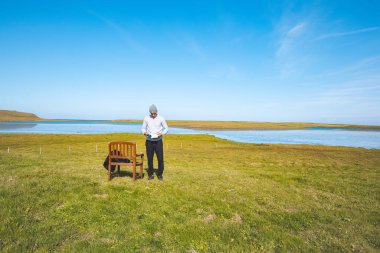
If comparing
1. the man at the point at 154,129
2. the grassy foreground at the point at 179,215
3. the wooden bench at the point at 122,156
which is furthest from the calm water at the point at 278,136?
the wooden bench at the point at 122,156

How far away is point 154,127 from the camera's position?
9406 millimetres

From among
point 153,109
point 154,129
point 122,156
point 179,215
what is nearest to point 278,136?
point 154,129

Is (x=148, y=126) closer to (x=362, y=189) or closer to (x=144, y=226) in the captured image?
(x=144, y=226)

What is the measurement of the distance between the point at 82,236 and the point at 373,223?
825cm

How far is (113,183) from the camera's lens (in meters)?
9.21

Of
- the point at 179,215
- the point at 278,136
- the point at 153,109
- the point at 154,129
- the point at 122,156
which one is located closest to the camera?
the point at 179,215

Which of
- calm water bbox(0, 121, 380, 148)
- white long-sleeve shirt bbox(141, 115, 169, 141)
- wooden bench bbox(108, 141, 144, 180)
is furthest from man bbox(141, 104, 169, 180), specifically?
calm water bbox(0, 121, 380, 148)

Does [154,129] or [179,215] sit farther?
[154,129]

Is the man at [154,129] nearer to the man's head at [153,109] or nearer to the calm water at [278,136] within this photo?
the man's head at [153,109]

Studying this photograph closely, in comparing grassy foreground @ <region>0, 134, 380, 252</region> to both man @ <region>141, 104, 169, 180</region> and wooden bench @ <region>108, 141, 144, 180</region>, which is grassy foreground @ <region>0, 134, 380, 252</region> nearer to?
wooden bench @ <region>108, 141, 144, 180</region>

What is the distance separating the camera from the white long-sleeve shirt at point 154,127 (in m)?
9.40

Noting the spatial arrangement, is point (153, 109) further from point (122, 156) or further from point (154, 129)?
point (122, 156)

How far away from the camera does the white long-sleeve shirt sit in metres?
9.40

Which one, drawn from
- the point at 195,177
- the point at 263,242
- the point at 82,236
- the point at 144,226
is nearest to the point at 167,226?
the point at 144,226
